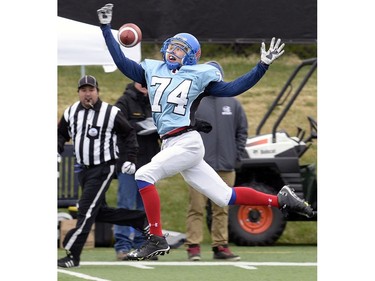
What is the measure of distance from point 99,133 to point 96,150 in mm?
171

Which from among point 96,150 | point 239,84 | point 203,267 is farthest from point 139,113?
point 239,84

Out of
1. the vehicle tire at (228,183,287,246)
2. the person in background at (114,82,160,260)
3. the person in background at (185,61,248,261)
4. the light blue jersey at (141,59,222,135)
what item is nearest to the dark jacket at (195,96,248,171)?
the person in background at (185,61,248,261)

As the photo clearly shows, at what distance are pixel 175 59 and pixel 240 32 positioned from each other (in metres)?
2.90

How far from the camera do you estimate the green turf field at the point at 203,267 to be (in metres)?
9.97

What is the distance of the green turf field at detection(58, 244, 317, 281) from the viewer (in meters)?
9.97

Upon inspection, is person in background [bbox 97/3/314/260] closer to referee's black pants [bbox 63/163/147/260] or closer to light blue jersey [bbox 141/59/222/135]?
light blue jersey [bbox 141/59/222/135]

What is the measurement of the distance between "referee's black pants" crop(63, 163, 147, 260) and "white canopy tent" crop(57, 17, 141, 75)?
6.05 ft

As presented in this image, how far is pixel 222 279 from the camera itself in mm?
9805

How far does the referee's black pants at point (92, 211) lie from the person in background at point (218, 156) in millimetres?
706

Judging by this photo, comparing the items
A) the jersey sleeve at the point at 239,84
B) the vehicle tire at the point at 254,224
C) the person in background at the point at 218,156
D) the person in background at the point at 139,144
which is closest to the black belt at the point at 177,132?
the jersey sleeve at the point at 239,84

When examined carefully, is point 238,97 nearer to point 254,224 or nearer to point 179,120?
point 254,224

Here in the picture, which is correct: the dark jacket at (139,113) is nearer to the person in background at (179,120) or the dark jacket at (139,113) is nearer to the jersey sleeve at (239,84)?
the person in background at (179,120)
